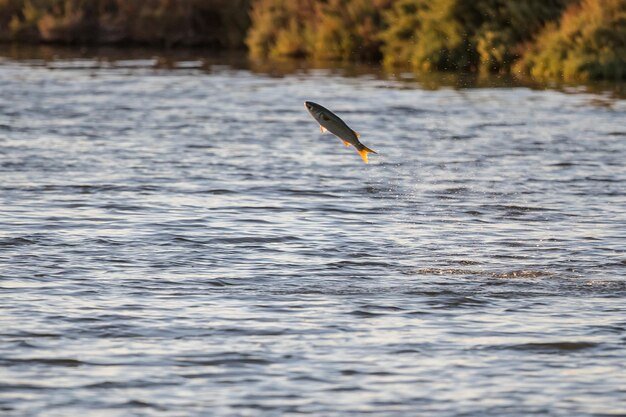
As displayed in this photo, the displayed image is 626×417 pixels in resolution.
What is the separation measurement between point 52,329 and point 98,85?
2053 cm

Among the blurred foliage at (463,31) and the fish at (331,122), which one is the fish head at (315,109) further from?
the blurred foliage at (463,31)

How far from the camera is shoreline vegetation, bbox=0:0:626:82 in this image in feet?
100

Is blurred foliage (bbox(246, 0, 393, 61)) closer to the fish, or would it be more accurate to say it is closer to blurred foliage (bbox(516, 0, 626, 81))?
blurred foliage (bbox(516, 0, 626, 81))

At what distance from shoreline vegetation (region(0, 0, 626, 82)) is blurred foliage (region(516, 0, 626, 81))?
0.02 m

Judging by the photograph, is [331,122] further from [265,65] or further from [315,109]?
[265,65]

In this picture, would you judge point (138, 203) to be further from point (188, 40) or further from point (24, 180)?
point (188, 40)

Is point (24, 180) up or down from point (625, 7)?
down

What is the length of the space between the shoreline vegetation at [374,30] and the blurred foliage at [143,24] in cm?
3

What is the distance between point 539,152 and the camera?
19.4 meters

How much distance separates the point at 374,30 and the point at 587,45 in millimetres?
8124

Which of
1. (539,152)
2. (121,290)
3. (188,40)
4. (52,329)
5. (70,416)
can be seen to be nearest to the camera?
(70,416)

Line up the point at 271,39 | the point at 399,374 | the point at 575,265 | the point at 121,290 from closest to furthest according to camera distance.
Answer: the point at 399,374 → the point at 121,290 → the point at 575,265 → the point at 271,39

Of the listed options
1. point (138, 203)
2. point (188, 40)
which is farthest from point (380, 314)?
point (188, 40)

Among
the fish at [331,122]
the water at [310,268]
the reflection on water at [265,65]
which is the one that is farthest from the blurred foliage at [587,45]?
the fish at [331,122]
